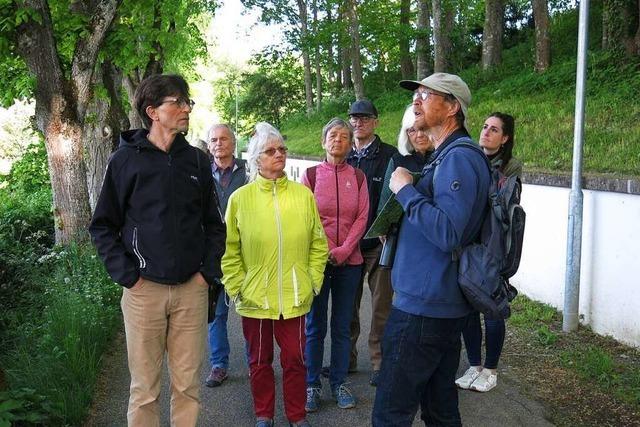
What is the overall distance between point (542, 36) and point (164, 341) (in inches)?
554

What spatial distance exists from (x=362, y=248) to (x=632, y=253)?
229 centimetres

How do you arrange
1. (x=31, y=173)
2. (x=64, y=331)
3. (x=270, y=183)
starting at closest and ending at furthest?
(x=270, y=183) → (x=64, y=331) → (x=31, y=173)

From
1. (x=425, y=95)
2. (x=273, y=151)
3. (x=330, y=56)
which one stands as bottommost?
(x=273, y=151)

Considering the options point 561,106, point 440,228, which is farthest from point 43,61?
point 561,106

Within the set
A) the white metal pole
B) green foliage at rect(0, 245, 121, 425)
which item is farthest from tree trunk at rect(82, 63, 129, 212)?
the white metal pole

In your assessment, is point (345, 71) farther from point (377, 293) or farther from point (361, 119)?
point (377, 293)

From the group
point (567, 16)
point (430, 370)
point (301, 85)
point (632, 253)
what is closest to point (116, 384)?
point (430, 370)

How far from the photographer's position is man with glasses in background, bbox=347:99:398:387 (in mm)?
4832

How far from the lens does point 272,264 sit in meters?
3.83

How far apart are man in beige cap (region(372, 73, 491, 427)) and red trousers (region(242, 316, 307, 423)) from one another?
1.12m

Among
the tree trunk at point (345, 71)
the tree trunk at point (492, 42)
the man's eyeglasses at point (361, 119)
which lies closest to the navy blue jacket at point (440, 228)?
the man's eyeglasses at point (361, 119)

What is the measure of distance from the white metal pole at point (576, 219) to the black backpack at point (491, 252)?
330cm

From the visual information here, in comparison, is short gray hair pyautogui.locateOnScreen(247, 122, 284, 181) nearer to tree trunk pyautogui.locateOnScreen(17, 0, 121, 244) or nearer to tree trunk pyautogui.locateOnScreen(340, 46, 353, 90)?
tree trunk pyautogui.locateOnScreen(17, 0, 121, 244)

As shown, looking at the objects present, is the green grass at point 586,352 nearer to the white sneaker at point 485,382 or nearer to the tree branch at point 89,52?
the white sneaker at point 485,382
